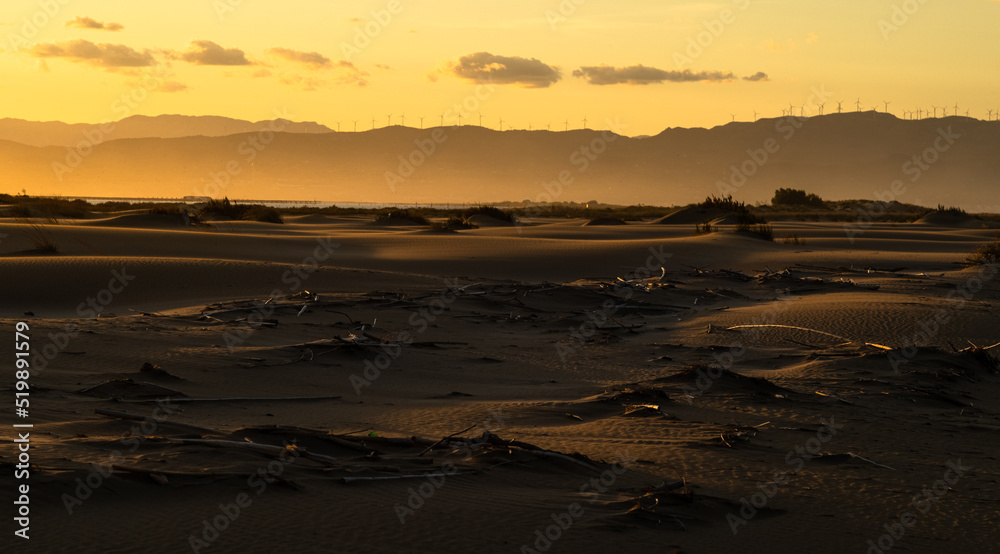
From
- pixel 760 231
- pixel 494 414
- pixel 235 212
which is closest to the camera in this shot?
pixel 494 414

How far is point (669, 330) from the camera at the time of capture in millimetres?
8438

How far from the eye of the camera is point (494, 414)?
193 inches

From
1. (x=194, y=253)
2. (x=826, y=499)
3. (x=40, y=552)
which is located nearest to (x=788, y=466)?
(x=826, y=499)

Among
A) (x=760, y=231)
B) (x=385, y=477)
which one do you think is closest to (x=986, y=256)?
(x=760, y=231)

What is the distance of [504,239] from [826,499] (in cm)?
1477

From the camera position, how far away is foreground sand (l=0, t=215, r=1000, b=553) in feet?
9.95

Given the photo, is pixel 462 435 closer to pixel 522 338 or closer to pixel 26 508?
pixel 26 508

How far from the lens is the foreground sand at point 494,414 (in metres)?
3.03

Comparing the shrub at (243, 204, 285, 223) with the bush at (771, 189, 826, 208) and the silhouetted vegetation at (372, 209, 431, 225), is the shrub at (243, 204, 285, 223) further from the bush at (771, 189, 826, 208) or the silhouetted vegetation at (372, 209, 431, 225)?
the bush at (771, 189, 826, 208)

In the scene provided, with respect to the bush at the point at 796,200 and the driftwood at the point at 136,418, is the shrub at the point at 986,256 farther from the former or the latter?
the bush at the point at 796,200

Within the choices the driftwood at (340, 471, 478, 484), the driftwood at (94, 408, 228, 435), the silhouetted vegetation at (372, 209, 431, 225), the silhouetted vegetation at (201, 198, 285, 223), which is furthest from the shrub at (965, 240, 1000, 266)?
the silhouetted vegetation at (201, 198, 285, 223)

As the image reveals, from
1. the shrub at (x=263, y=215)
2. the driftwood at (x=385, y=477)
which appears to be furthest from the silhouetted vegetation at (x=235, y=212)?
the driftwood at (x=385, y=477)

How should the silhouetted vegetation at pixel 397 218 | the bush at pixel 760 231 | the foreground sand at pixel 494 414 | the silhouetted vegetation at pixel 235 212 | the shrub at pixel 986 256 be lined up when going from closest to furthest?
the foreground sand at pixel 494 414 < the shrub at pixel 986 256 < the bush at pixel 760 231 < the silhouetted vegetation at pixel 235 212 < the silhouetted vegetation at pixel 397 218

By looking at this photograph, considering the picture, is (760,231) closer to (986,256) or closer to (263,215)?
(986,256)
